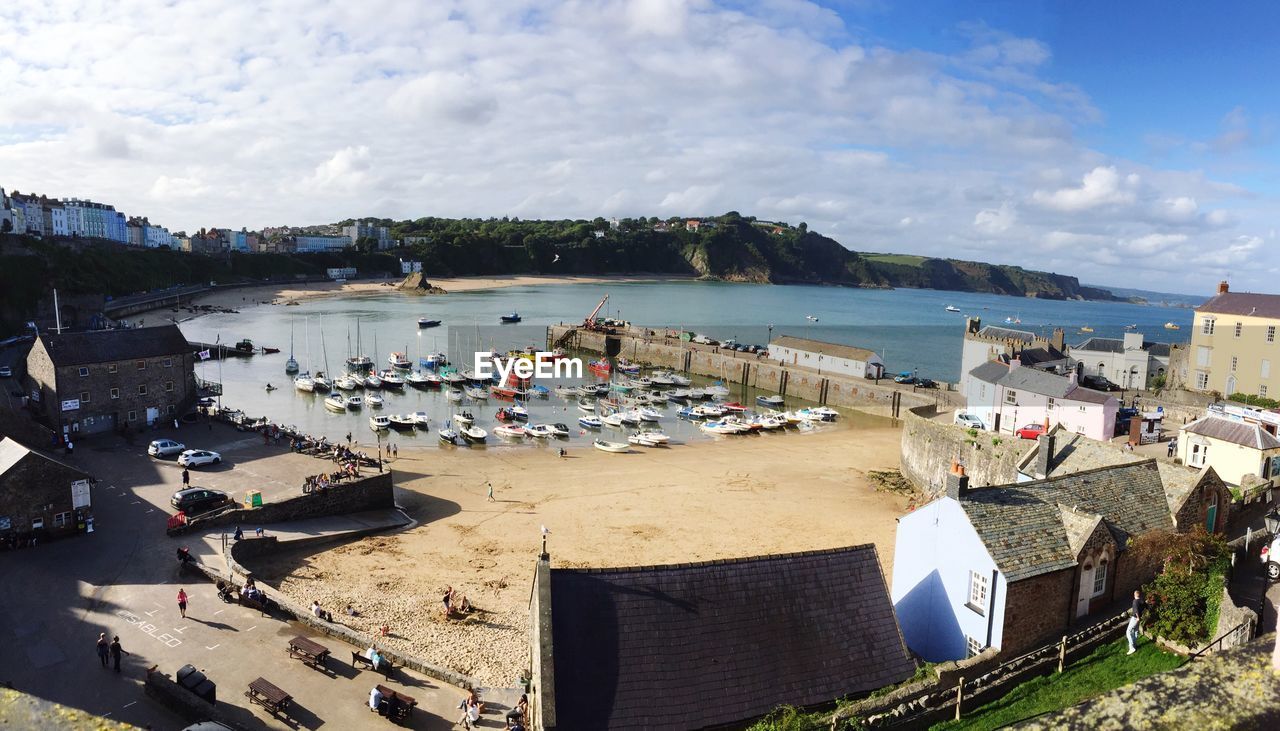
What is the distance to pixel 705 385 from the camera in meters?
67.8

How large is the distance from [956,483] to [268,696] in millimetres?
13628

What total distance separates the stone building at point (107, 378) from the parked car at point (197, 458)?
255 inches

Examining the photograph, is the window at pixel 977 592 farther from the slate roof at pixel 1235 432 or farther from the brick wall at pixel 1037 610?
the slate roof at pixel 1235 432

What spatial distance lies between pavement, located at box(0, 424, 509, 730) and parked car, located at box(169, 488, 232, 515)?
606mm

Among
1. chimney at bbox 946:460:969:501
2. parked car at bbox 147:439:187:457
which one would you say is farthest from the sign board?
chimney at bbox 946:460:969:501

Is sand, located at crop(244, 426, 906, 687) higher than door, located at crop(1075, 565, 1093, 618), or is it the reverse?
door, located at crop(1075, 565, 1093, 618)

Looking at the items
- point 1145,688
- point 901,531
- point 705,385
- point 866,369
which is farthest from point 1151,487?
point 705,385

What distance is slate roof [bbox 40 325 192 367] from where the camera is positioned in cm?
3253

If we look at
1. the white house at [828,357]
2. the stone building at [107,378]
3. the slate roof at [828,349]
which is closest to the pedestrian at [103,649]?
the stone building at [107,378]

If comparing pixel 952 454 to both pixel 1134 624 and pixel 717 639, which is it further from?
pixel 717 639

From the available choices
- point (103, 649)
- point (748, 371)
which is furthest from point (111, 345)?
point (748, 371)

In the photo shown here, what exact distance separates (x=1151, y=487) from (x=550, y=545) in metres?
17.4

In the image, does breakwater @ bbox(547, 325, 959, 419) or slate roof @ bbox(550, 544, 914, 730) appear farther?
breakwater @ bbox(547, 325, 959, 419)

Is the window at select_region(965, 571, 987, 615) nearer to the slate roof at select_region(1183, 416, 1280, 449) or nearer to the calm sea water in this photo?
the slate roof at select_region(1183, 416, 1280, 449)
